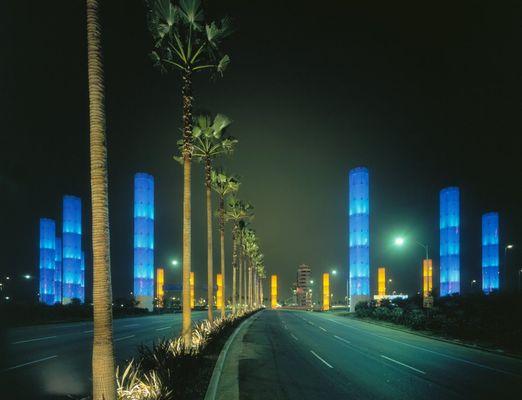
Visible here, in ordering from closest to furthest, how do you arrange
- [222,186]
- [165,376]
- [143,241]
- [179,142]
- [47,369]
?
1. [165,376]
2. [47,369]
3. [179,142]
4. [222,186]
5. [143,241]

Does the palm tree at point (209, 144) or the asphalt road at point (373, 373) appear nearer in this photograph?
the asphalt road at point (373, 373)

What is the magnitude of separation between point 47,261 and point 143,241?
59.9 feet

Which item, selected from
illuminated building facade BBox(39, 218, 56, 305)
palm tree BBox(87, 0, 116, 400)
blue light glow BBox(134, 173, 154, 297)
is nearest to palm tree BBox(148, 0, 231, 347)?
palm tree BBox(87, 0, 116, 400)

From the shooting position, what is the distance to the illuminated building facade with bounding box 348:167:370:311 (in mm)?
79938

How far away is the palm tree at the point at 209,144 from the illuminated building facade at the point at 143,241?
216 ft

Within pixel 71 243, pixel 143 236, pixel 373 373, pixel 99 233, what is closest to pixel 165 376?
pixel 99 233

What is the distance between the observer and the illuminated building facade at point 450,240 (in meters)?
88.2

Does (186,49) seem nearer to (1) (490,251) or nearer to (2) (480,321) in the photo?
(2) (480,321)

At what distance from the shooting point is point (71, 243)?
8300 cm

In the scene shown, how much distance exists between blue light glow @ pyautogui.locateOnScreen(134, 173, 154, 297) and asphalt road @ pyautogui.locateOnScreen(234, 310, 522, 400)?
7100cm

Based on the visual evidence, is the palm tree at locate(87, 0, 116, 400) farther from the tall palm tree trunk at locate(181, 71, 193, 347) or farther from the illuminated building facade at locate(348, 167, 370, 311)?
the illuminated building facade at locate(348, 167, 370, 311)

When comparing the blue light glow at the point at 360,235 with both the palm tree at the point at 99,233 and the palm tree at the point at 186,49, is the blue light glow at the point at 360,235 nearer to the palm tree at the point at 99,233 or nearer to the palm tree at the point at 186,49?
the palm tree at the point at 186,49

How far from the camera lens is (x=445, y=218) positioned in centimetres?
8975

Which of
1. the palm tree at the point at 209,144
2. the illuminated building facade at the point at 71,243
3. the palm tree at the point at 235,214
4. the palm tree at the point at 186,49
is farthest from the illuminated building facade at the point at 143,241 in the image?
the palm tree at the point at 186,49
